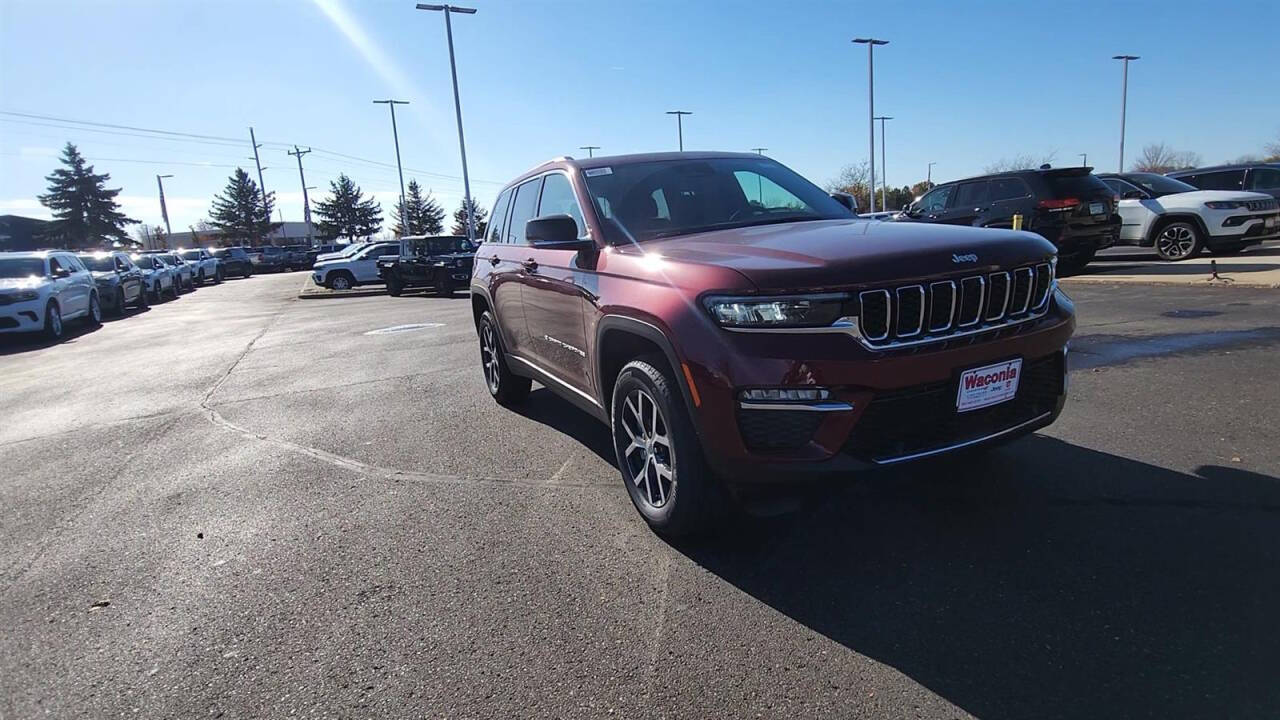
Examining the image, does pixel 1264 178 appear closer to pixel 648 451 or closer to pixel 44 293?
pixel 648 451

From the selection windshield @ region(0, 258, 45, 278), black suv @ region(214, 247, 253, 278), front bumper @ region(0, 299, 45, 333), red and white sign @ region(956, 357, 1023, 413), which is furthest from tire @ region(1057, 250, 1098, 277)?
black suv @ region(214, 247, 253, 278)

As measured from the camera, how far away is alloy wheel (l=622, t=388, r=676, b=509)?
3.30 m

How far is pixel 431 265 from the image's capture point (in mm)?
20891

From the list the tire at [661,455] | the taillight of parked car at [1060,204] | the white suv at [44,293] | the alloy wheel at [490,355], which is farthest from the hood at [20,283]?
the taillight of parked car at [1060,204]

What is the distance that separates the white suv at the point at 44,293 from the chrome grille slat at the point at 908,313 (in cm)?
1548

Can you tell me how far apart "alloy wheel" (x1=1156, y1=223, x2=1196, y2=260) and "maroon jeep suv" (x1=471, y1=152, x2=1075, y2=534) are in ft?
40.9

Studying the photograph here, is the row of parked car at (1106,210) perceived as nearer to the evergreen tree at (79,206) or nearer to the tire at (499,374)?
the tire at (499,374)

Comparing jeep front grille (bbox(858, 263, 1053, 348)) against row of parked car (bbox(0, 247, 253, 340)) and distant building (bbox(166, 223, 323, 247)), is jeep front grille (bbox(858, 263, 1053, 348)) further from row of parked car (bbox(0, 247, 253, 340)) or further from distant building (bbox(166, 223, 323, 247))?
distant building (bbox(166, 223, 323, 247))

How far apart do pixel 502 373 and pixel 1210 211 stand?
12984 millimetres

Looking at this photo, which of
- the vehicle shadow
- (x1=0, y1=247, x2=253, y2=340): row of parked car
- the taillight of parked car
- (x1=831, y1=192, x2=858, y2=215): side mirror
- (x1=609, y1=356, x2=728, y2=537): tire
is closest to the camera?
the vehicle shadow

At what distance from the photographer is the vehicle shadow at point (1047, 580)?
2.26 meters

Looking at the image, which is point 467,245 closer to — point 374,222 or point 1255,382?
point 1255,382

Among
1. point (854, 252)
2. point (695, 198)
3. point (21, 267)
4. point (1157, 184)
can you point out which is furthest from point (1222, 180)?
point (21, 267)

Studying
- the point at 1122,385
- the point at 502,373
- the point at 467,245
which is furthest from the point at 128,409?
the point at 467,245
